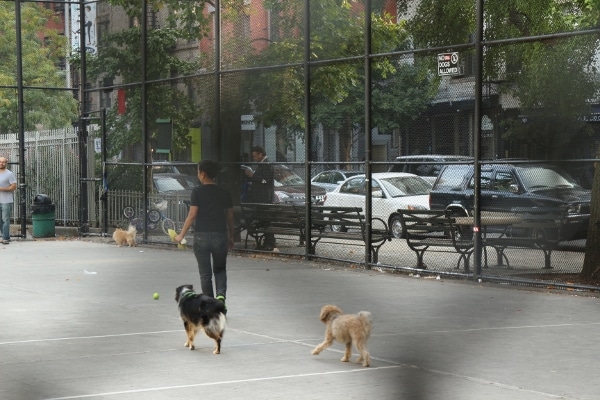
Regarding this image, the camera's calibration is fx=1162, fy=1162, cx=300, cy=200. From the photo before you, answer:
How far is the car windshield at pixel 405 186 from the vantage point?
941cm

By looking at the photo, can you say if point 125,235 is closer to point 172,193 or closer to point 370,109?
point 172,193

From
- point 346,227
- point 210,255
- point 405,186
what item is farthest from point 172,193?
point 210,255

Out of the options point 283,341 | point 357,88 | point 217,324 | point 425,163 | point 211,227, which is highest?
point 357,88

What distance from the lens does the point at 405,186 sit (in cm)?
954

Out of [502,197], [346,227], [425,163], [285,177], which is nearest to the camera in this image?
[502,197]

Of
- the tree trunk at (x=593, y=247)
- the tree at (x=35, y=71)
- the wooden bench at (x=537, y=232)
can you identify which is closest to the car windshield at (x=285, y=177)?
the wooden bench at (x=537, y=232)

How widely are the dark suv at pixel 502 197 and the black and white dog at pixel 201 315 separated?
2519mm

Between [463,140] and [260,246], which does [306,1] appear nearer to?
[463,140]

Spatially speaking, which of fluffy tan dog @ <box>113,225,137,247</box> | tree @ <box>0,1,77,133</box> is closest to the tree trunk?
fluffy tan dog @ <box>113,225,137,247</box>

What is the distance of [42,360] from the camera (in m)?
3.65

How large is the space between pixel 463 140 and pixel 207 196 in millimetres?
2961

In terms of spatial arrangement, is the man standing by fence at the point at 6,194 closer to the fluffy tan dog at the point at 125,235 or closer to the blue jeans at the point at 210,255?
the fluffy tan dog at the point at 125,235

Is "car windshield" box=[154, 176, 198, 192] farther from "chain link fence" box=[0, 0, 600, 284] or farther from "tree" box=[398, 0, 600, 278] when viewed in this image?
"tree" box=[398, 0, 600, 278]

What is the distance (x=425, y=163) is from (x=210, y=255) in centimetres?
307
